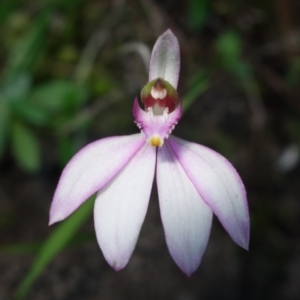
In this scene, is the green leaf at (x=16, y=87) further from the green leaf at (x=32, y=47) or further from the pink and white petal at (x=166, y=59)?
the pink and white petal at (x=166, y=59)

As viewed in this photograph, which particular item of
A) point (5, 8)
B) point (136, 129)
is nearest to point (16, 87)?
point (5, 8)

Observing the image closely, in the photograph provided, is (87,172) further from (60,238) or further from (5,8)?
(5,8)

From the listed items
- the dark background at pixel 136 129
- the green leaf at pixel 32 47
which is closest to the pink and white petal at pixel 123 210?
the dark background at pixel 136 129

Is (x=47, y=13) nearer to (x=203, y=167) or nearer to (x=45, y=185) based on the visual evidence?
(x=45, y=185)

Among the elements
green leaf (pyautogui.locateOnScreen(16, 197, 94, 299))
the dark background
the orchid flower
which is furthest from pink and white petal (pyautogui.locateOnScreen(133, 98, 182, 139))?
the dark background

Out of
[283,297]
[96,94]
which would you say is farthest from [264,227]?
[96,94]

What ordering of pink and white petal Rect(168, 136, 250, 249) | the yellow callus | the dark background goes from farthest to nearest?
the dark background → the yellow callus → pink and white petal Rect(168, 136, 250, 249)

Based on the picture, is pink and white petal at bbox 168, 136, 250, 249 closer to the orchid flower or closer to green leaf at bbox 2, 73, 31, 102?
the orchid flower
